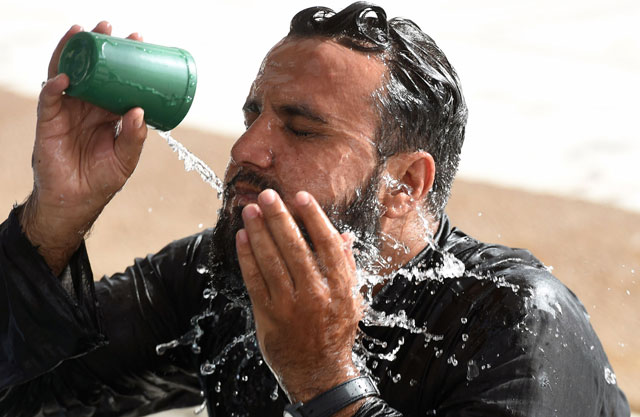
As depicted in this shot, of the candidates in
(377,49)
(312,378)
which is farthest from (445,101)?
(312,378)

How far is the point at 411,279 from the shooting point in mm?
1761

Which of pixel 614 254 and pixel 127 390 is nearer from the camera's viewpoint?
pixel 127 390

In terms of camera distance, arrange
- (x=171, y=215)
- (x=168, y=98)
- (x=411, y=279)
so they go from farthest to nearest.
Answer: (x=171, y=215) → (x=411, y=279) → (x=168, y=98)

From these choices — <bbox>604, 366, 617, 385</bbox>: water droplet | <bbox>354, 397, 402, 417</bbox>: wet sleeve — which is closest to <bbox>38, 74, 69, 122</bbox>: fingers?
<bbox>354, 397, 402, 417</bbox>: wet sleeve

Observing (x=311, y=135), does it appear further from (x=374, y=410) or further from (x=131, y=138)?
(x=374, y=410)

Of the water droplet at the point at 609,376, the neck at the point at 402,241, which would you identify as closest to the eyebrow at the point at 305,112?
the neck at the point at 402,241

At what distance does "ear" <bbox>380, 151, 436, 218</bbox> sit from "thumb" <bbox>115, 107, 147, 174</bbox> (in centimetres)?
47

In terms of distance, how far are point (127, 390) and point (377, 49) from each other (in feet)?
2.89

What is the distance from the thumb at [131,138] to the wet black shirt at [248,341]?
22 cm

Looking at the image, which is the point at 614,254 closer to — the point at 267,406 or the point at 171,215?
the point at 171,215

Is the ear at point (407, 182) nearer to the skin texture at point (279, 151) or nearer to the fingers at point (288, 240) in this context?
the skin texture at point (279, 151)

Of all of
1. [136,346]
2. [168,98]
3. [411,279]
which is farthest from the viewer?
[136,346]

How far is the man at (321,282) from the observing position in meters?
1.46

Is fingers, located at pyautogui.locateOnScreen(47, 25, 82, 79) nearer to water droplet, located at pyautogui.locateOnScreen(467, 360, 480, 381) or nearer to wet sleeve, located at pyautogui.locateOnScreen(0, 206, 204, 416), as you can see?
wet sleeve, located at pyautogui.locateOnScreen(0, 206, 204, 416)
